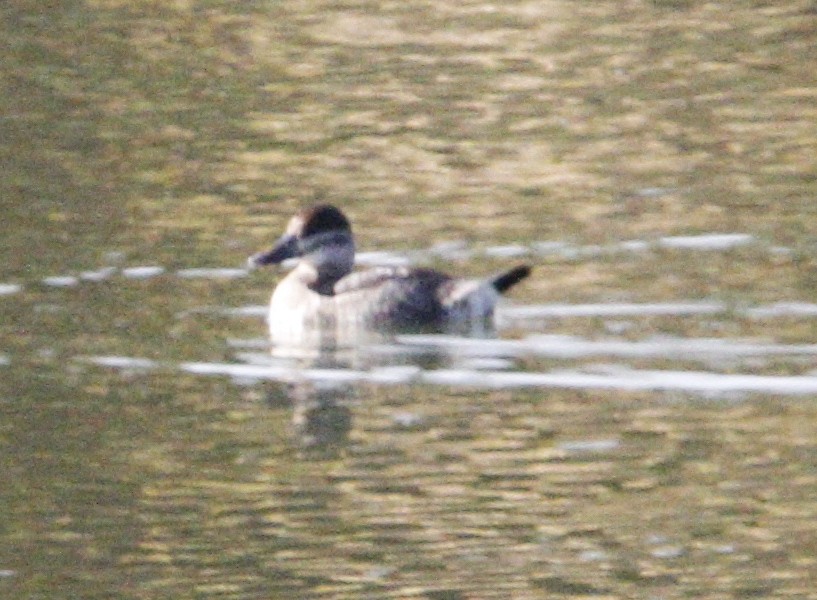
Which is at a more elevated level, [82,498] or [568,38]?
[568,38]

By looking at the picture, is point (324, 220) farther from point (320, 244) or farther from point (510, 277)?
point (510, 277)

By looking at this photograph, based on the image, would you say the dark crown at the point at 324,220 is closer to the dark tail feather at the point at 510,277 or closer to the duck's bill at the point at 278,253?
the duck's bill at the point at 278,253

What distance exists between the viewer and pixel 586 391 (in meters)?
11.9

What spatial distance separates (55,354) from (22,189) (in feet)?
14.3

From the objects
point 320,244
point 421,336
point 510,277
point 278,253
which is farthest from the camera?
point 320,244

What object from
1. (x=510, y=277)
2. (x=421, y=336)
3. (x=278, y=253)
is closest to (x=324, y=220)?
(x=278, y=253)

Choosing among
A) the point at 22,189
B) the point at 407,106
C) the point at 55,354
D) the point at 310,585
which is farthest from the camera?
the point at 407,106

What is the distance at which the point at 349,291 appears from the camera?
46.3ft

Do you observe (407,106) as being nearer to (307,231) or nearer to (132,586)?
(307,231)

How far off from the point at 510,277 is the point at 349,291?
113cm

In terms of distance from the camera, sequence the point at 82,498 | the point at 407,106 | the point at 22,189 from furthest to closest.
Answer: the point at 407,106, the point at 22,189, the point at 82,498

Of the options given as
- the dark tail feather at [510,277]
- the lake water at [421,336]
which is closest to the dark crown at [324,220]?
the lake water at [421,336]

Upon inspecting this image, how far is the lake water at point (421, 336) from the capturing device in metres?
9.55

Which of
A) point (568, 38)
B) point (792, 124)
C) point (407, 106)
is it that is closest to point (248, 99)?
point (407, 106)
